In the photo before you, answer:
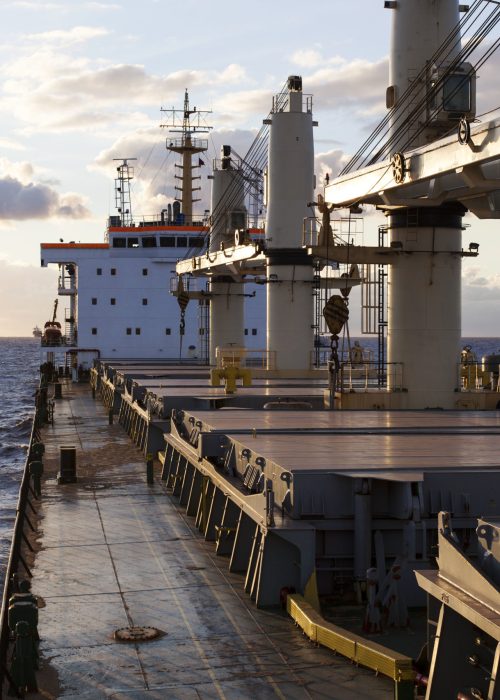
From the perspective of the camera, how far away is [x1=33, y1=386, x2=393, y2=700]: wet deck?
10.7 m

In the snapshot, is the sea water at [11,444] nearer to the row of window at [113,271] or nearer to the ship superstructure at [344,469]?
the ship superstructure at [344,469]

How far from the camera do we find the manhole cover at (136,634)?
12.2 meters

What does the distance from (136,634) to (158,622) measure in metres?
0.62

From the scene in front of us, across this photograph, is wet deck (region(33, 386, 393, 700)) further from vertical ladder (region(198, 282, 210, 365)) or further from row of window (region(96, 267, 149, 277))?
row of window (region(96, 267, 149, 277))

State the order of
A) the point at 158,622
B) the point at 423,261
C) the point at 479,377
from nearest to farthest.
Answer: the point at 158,622 → the point at 423,261 → the point at 479,377

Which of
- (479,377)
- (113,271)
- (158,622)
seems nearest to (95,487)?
(158,622)

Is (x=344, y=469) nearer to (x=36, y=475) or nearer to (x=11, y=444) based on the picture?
(x=36, y=475)

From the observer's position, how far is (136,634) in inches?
487

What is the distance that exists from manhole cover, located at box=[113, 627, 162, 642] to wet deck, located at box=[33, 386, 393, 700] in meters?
0.13

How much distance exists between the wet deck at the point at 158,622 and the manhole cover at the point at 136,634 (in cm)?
13

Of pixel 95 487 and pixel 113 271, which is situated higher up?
pixel 113 271

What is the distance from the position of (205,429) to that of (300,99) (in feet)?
77.1

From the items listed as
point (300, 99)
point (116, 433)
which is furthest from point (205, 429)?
point (300, 99)

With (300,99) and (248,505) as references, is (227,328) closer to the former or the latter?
(300,99)
